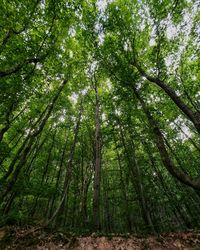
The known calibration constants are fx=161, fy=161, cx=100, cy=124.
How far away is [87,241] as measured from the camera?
600 cm

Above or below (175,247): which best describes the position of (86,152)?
above

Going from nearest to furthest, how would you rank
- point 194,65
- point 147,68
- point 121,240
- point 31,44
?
point 121,240, point 31,44, point 147,68, point 194,65

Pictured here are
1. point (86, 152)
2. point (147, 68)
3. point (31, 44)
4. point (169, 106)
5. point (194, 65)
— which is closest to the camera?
point (31, 44)

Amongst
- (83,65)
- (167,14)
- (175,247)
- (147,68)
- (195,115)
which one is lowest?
(175,247)

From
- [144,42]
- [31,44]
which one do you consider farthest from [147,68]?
[31,44]

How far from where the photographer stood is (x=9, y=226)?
6445 millimetres

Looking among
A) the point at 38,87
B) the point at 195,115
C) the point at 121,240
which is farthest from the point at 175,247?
the point at 38,87

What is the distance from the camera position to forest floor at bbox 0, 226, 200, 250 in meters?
5.58

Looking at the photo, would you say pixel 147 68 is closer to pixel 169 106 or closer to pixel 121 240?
pixel 169 106

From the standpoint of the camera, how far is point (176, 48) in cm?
930

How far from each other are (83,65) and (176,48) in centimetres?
644

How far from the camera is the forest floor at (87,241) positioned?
5.58 meters

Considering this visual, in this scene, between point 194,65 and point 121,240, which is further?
point 194,65

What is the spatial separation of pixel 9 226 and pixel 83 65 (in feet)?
35.1
